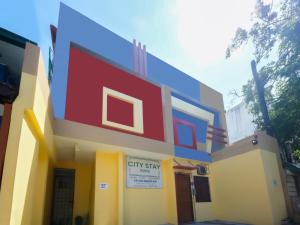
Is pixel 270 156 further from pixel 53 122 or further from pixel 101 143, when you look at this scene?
pixel 53 122

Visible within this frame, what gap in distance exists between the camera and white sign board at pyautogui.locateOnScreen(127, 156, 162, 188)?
938cm

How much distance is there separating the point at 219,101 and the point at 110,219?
32.5 ft

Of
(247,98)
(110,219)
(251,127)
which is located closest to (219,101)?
(247,98)

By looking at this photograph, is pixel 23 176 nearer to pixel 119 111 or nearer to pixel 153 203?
pixel 119 111

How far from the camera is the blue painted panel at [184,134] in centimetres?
1195

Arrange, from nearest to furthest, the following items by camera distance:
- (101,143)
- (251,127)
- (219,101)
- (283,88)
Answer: (101,143) < (283,88) < (219,101) < (251,127)

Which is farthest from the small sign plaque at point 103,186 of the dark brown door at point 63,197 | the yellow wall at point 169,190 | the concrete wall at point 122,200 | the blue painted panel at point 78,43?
the blue painted panel at point 78,43

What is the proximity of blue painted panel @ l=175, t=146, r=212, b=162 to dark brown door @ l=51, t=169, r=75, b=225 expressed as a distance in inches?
187

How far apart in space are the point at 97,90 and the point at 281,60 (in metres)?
8.89

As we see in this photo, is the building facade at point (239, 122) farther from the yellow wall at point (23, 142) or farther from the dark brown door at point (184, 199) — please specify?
the yellow wall at point (23, 142)

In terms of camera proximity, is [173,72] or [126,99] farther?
[173,72]

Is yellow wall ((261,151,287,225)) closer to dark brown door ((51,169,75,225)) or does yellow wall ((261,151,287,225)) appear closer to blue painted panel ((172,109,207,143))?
blue painted panel ((172,109,207,143))

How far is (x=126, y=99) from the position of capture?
986cm

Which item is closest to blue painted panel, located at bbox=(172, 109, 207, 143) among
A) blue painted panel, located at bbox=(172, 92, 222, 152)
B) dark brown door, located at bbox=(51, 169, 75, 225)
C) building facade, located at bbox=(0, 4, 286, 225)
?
building facade, located at bbox=(0, 4, 286, 225)
